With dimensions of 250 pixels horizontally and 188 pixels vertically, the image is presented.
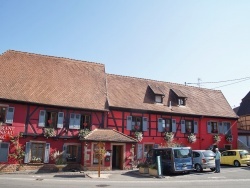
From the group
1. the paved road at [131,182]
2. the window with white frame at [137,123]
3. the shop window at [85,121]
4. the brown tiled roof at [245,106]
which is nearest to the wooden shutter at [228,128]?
the brown tiled roof at [245,106]

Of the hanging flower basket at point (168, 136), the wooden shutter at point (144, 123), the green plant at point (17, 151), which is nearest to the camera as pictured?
the green plant at point (17, 151)

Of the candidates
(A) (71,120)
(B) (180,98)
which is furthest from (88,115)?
(B) (180,98)

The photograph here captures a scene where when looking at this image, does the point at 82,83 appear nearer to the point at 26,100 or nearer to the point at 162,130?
the point at 26,100

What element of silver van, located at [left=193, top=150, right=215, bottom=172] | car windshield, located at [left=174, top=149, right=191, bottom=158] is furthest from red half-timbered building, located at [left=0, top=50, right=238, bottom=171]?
silver van, located at [left=193, top=150, right=215, bottom=172]

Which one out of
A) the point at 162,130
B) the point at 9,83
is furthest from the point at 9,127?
the point at 162,130

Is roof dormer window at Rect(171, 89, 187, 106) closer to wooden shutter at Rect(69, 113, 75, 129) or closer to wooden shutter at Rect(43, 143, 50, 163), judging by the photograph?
wooden shutter at Rect(69, 113, 75, 129)

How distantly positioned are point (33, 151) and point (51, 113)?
336 centimetres

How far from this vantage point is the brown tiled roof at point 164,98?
25500 mm

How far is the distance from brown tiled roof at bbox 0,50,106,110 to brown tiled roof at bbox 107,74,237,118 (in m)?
1.56

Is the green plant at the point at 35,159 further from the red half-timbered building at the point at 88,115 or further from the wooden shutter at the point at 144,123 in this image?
the wooden shutter at the point at 144,123

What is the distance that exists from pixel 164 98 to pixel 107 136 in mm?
9187

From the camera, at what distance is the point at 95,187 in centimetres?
1312

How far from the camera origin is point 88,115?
2305 cm

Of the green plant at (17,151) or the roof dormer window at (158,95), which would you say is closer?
the green plant at (17,151)
